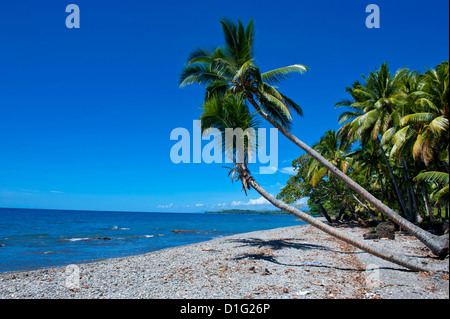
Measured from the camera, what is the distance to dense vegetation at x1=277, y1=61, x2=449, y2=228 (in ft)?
39.1

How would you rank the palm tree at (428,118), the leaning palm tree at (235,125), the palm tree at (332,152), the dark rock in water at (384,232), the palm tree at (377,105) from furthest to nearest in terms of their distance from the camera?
the palm tree at (332,152) → the palm tree at (377,105) → the dark rock in water at (384,232) → the palm tree at (428,118) → the leaning palm tree at (235,125)

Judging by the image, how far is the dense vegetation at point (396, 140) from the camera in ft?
39.1

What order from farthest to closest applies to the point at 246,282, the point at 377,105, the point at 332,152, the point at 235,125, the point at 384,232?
the point at 332,152 → the point at 377,105 → the point at 384,232 → the point at 235,125 → the point at 246,282

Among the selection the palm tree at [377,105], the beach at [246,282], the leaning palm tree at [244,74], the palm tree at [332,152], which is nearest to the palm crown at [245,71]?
the leaning palm tree at [244,74]

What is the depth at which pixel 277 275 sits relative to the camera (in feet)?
25.8

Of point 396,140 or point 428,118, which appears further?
point 396,140

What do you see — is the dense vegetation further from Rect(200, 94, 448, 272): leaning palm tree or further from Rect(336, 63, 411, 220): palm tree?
Rect(200, 94, 448, 272): leaning palm tree

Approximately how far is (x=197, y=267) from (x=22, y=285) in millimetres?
5079

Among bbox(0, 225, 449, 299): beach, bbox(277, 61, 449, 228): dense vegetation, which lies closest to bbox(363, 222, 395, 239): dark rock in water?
bbox(277, 61, 449, 228): dense vegetation

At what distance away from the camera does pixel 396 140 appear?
1345cm

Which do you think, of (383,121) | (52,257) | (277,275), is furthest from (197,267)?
(383,121)

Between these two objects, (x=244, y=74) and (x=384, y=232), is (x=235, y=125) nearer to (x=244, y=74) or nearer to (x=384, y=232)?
(x=244, y=74)

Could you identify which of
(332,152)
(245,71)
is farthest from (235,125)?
(332,152)

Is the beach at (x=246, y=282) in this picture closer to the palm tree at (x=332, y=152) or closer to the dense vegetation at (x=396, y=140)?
the dense vegetation at (x=396, y=140)
